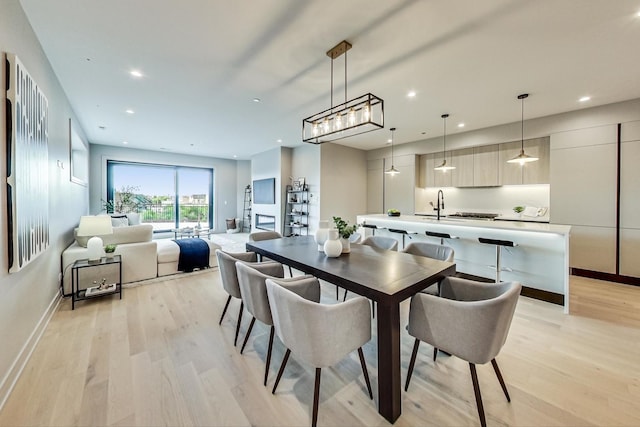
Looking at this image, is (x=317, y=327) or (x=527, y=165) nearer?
(x=317, y=327)

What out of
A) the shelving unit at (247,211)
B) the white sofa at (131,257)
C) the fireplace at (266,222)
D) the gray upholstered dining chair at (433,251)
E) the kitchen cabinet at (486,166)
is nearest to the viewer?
the gray upholstered dining chair at (433,251)

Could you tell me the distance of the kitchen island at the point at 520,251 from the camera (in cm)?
305

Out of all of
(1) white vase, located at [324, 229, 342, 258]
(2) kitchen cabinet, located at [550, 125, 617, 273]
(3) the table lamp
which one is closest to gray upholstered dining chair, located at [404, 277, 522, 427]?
(1) white vase, located at [324, 229, 342, 258]

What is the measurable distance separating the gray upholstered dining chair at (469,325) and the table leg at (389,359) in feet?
0.77

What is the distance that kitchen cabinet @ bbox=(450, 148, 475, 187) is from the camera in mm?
5801

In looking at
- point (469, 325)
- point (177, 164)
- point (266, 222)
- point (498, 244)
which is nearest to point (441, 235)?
point (498, 244)

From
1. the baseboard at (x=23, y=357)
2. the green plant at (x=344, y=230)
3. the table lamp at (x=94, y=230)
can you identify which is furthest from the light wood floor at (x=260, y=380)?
the green plant at (x=344, y=230)

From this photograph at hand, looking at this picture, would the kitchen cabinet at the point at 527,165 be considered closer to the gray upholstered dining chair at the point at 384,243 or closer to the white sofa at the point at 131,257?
the gray upholstered dining chair at the point at 384,243

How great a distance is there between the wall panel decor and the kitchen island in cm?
440

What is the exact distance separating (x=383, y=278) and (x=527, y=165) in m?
5.13

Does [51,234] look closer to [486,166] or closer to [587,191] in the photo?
[486,166]

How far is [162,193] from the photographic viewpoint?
8227 mm

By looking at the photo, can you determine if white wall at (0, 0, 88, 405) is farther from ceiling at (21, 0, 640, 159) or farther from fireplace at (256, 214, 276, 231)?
fireplace at (256, 214, 276, 231)

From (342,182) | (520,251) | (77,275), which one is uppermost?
(342,182)
